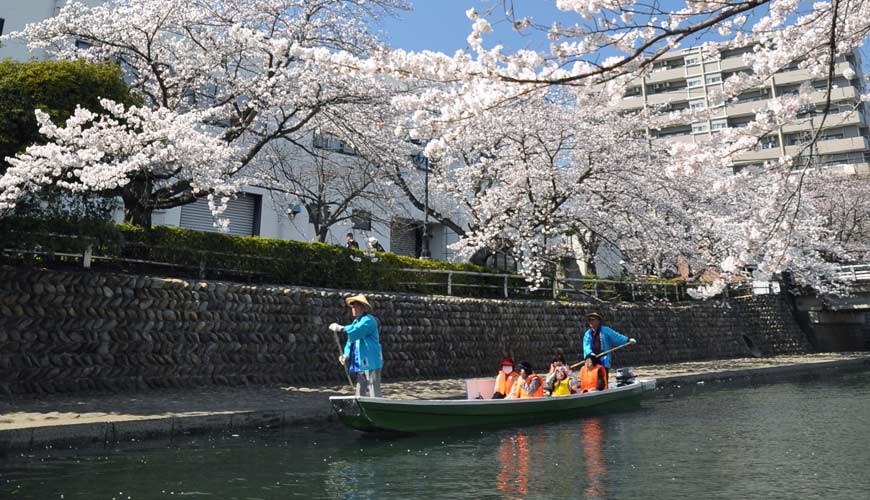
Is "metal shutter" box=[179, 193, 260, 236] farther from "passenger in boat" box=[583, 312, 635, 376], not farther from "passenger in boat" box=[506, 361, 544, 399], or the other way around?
"passenger in boat" box=[506, 361, 544, 399]

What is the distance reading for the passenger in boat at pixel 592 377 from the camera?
10586 millimetres

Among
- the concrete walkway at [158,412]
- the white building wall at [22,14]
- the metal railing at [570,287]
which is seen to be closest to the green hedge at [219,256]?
the metal railing at [570,287]

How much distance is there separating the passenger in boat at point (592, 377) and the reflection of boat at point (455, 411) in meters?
0.21

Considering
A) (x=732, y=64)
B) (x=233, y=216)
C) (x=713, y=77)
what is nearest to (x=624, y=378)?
(x=233, y=216)

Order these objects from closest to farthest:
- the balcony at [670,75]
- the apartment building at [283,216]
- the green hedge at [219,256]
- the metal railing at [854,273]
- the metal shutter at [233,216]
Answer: the green hedge at [219,256], the apartment building at [283,216], the metal shutter at [233,216], the metal railing at [854,273], the balcony at [670,75]

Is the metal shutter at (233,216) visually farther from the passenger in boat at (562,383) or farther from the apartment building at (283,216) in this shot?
the passenger in boat at (562,383)

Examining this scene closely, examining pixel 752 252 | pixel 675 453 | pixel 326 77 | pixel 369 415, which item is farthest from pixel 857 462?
pixel 326 77

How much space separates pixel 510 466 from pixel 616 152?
13242 millimetres

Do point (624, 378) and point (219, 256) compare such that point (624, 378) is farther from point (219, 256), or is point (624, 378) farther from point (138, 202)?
point (138, 202)

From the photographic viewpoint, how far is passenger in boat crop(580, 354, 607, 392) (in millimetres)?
10586

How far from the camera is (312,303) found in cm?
1241

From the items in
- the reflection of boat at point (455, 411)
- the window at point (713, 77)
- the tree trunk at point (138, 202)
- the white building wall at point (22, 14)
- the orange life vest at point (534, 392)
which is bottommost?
the reflection of boat at point (455, 411)

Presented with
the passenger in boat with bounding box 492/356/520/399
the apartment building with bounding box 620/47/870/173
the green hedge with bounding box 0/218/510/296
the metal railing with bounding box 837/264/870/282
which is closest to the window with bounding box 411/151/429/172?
the green hedge with bounding box 0/218/510/296

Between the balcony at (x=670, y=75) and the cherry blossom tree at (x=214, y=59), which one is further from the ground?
the balcony at (x=670, y=75)
